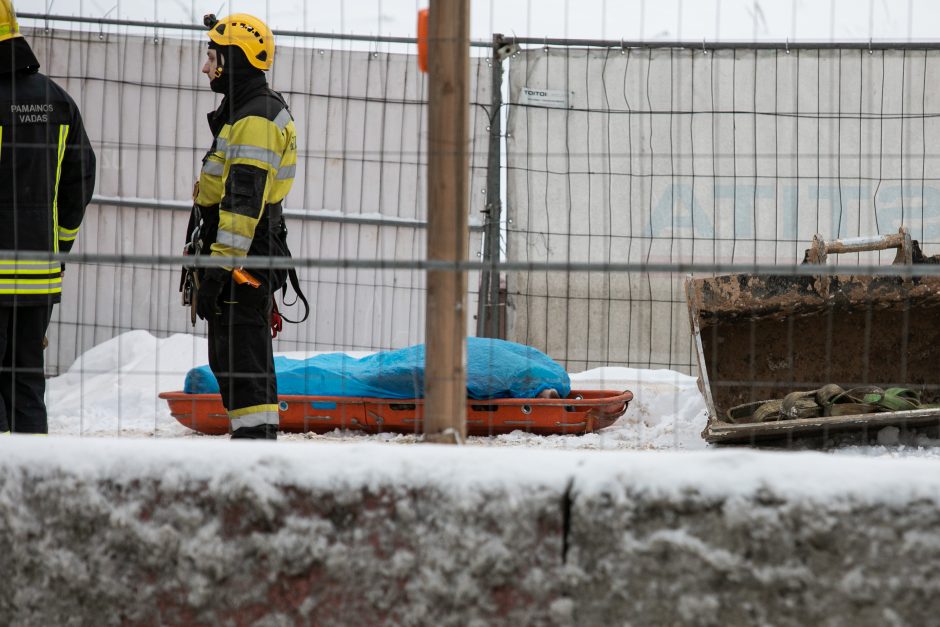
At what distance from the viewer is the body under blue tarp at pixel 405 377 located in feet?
19.6

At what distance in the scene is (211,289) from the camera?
164 inches

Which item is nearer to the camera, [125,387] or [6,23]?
[6,23]

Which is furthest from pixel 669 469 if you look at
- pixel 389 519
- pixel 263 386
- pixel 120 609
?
pixel 263 386

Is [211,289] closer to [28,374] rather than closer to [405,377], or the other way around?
[28,374]

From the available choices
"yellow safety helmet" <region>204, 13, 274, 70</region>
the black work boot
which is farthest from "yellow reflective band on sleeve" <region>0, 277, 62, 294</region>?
"yellow safety helmet" <region>204, 13, 274, 70</region>

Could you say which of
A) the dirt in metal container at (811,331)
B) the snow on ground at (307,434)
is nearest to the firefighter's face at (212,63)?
the snow on ground at (307,434)

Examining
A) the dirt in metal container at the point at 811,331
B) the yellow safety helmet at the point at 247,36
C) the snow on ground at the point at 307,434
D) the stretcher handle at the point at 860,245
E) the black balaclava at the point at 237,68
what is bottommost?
the snow on ground at the point at 307,434

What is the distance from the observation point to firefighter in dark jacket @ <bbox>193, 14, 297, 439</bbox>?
4184mm

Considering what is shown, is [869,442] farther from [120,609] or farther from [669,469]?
[120,609]

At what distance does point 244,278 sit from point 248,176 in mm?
379

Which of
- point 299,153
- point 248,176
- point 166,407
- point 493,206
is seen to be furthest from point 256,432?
point 299,153

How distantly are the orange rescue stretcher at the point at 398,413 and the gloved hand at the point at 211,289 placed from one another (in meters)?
1.73

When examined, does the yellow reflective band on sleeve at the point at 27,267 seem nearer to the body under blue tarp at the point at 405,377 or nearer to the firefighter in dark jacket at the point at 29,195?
the firefighter in dark jacket at the point at 29,195

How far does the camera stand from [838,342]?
615cm
